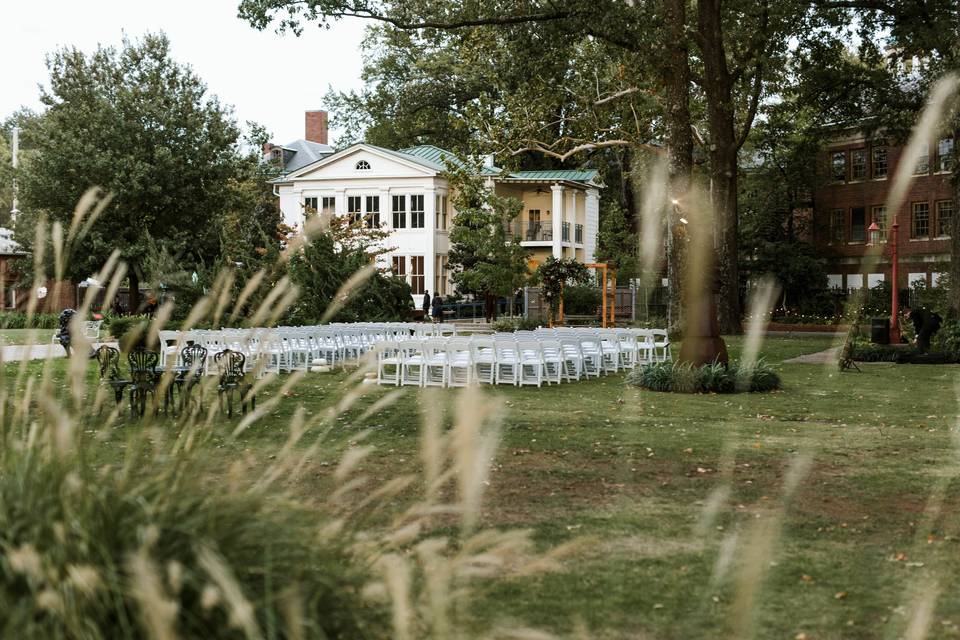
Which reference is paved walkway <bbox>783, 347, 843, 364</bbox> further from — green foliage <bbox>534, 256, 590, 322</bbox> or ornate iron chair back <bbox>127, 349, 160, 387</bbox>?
ornate iron chair back <bbox>127, 349, 160, 387</bbox>

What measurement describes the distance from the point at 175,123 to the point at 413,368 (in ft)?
83.9

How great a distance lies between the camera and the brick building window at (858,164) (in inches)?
2041

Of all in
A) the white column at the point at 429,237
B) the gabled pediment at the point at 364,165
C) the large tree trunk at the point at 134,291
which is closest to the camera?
the large tree trunk at the point at 134,291

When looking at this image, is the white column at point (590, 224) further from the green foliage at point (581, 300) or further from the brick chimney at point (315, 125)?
the brick chimney at point (315, 125)

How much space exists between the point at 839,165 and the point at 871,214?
2957 millimetres

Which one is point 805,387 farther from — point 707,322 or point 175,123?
point 175,123

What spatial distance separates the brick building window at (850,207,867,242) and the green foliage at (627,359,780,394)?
36.4 metres

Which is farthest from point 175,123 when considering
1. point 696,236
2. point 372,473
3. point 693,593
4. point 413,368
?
point 693,593

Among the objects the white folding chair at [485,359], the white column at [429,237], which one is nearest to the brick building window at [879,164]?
the white column at [429,237]

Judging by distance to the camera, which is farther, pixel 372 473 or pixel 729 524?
pixel 372 473

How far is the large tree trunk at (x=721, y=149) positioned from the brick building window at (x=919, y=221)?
18.7 meters

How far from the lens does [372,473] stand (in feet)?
30.9

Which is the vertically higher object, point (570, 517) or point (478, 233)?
point (478, 233)

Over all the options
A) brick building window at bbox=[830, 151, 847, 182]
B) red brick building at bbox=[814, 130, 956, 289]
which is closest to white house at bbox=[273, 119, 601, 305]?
brick building window at bbox=[830, 151, 847, 182]
